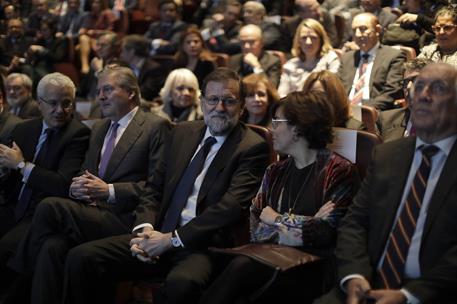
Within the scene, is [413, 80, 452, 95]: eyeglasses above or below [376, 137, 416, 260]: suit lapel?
above

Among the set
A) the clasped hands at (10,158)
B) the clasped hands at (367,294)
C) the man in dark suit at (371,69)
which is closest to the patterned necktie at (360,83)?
the man in dark suit at (371,69)

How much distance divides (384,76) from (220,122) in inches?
86.2

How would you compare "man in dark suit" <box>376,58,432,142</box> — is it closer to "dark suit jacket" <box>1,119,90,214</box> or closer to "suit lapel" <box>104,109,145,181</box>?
"suit lapel" <box>104,109,145,181</box>

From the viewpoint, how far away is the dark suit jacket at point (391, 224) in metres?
2.48

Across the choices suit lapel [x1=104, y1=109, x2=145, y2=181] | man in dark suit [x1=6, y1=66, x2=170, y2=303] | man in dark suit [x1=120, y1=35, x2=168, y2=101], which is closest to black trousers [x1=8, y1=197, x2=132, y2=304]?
man in dark suit [x1=6, y1=66, x2=170, y2=303]

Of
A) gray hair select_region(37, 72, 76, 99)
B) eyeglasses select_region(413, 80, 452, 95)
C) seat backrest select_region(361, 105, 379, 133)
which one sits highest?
eyeglasses select_region(413, 80, 452, 95)

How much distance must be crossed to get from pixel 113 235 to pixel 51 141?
0.69m

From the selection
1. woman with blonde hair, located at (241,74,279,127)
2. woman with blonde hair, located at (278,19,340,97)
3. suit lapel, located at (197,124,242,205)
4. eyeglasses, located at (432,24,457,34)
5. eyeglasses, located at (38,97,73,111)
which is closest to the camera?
suit lapel, located at (197,124,242,205)

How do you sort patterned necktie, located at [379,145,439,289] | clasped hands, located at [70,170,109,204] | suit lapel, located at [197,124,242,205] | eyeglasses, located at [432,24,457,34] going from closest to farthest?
patterned necktie, located at [379,145,439,289]
suit lapel, located at [197,124,242,205]
clasped hands, located at [70,170,109,204]
eyeglasses, located at [432,24,457,34]

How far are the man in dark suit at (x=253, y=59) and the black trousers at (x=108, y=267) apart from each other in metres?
2.87

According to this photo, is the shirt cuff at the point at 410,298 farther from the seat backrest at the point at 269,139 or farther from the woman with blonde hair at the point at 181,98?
the woman with blonde hair at the point at 181,98

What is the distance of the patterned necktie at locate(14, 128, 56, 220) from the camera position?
400 centimetres

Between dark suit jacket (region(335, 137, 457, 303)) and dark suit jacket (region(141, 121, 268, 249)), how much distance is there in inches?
24.3

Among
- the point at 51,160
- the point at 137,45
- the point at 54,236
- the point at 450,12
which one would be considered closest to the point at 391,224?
the point at 54,236
